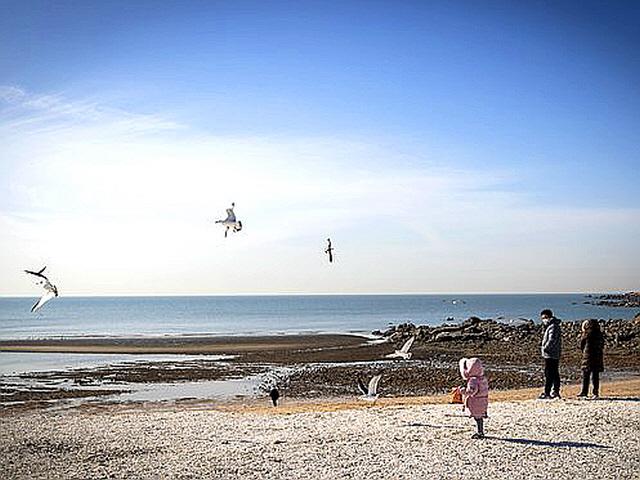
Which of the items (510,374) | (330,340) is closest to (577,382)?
(510,374)

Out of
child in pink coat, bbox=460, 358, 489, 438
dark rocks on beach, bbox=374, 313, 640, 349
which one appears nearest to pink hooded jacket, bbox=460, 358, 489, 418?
child in pink coat, bbox=460, 358, 489, 438

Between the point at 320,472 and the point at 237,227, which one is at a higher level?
the point at 237,227

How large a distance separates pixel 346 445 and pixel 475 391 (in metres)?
2.47

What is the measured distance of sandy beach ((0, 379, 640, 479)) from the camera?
470 inches

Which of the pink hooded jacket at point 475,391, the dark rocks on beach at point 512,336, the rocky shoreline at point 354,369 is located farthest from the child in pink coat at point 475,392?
the dark rocks on beach at point 512,336

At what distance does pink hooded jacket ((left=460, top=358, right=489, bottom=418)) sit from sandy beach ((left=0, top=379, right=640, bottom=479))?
0.54 metres

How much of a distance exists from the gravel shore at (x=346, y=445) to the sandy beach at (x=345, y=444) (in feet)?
0.06

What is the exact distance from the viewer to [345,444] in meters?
13.6

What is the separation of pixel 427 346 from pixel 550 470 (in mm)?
37231

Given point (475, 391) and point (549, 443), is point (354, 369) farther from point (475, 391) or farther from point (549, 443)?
point (549, 443)

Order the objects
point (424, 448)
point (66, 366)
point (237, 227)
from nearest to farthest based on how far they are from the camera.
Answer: point (424, 448) < point (237, 227) < point (66, 366)

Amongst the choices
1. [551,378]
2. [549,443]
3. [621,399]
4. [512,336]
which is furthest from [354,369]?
[549,443]

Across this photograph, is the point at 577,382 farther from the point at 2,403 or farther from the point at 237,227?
the point at 2,403

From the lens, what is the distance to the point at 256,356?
4375 centimetres
